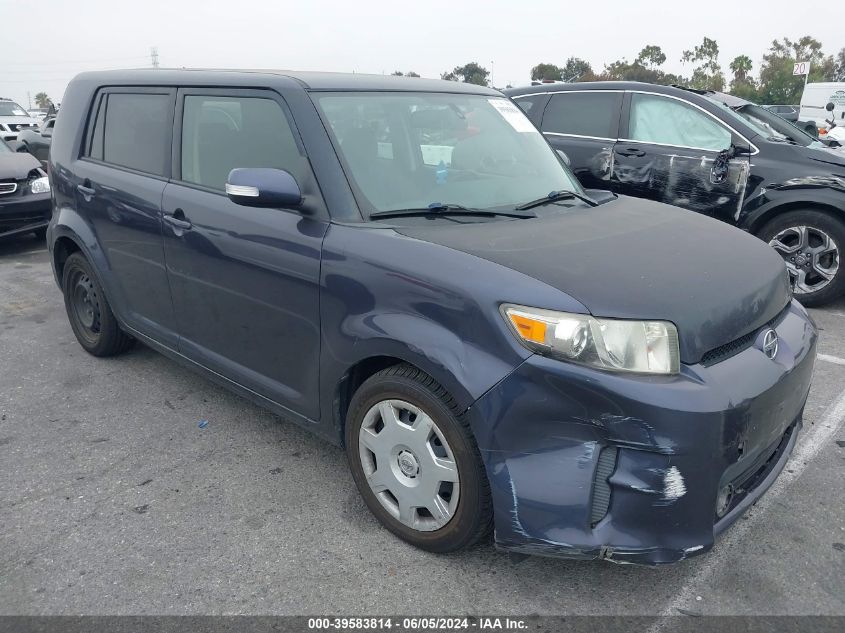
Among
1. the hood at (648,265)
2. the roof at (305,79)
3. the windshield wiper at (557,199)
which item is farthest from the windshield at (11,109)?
the hood at (648,265)

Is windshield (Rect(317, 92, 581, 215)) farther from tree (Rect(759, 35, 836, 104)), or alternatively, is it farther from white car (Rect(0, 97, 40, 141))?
tree (Rect(759, 35, 836, 104))

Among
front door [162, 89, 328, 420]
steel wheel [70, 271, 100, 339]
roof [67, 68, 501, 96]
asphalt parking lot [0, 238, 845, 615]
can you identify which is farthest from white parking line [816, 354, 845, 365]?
steel wheel [70, 271, 100, 339]

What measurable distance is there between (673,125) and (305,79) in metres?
4.05

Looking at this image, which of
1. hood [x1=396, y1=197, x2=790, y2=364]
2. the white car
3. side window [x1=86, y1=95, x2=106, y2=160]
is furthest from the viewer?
the white car

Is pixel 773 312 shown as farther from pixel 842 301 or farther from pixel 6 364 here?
pixel 6 364

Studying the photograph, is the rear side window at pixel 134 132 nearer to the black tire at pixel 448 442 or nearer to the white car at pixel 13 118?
the black tire at pixel 448 442

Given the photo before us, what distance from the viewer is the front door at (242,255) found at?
2.86 m

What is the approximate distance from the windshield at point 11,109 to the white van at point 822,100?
84.0 ft

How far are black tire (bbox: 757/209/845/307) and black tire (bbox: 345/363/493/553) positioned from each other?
14.6 ft

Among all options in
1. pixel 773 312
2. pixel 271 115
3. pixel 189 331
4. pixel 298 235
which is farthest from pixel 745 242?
pixel 189 331

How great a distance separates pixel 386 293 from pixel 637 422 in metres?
0.97

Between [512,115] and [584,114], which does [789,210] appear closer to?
[584,114]

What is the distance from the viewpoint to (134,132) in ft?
12.6

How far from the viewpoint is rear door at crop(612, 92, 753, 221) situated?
578cm
